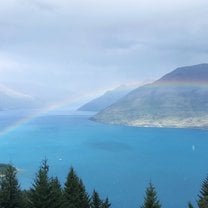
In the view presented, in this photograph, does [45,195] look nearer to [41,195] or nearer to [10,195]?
[41,195]

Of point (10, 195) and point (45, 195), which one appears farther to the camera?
point (10, 195)

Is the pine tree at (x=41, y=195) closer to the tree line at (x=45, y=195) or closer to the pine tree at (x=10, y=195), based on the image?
the tree line at (x=45, y=195)

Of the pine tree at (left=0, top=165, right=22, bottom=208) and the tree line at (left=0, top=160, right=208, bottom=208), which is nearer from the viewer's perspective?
the tree line at (left=0, top=160, right=208, bottom=208)

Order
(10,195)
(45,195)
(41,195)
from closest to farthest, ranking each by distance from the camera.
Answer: (41,195), (45,195), (10,195)

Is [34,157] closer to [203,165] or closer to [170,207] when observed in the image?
[203,165]

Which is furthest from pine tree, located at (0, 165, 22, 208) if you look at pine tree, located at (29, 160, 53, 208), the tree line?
pine tree, located at (29, 160, 53, 208)

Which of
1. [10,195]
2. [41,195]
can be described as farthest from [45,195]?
[10,195]

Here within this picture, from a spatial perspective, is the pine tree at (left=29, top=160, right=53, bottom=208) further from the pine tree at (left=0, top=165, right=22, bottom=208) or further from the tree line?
the pine tree at (left=0, top=165, right=22, bottom=208)

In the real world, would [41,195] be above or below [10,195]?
above

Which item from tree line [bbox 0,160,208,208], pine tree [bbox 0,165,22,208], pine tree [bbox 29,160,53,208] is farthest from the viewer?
pine tree [bbox 0,165,22,208]

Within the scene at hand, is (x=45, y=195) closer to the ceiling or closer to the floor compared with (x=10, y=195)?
closer to the ceiling

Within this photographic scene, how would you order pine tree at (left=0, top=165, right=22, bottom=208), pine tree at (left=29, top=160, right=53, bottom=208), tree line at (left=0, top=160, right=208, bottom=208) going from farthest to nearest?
pine tree at (left=0, top=165, right=22, bottom=208) < tree line at (left=0, top=160, right=208, bottom=208) < pine tree at (left=29, top=160, right=53, bottom=208)

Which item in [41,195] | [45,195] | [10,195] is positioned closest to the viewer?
[41,195]

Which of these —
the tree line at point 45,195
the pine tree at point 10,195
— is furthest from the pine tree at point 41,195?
the pine tree at point 10,195
